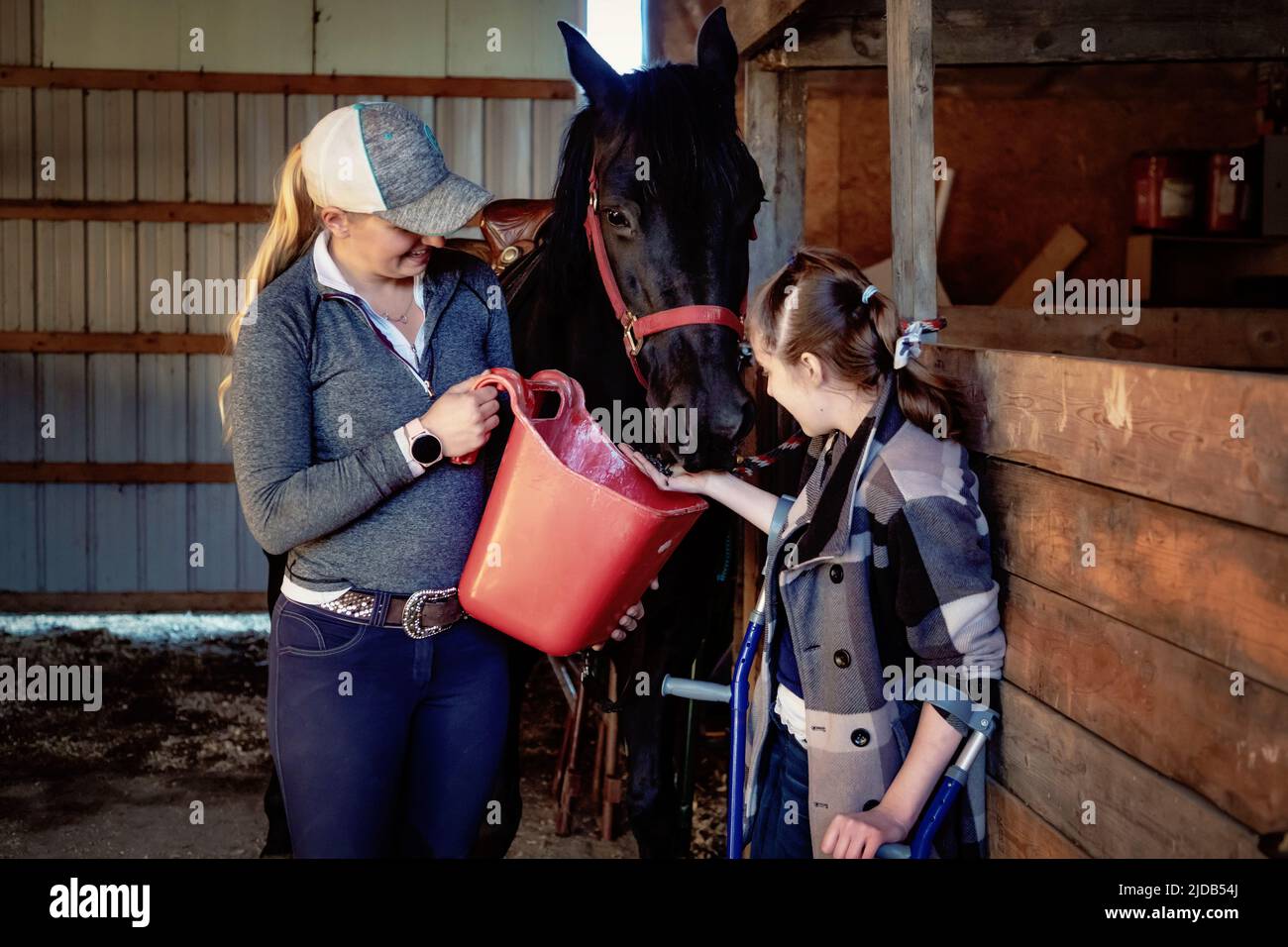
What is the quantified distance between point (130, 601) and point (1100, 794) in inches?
239

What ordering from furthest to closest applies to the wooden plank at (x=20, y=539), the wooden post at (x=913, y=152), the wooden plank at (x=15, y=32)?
1. the wooden plank at (x=20, y=539)
2. the wooden plank at (x=15, y=32)
3. the wooden post at (x=913, y=152)

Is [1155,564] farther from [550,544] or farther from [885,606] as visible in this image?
[550,544]

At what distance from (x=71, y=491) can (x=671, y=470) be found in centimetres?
529

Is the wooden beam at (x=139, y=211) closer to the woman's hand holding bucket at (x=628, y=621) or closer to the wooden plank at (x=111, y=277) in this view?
the wooden plank at (x=111, y=277)

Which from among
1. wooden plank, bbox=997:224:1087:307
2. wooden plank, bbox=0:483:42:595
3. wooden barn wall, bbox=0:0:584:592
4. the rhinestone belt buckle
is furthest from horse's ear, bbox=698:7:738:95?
wooden plank, bbox=0:483:42:595

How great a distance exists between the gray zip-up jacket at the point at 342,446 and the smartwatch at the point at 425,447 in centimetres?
2

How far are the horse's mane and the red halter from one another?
5cm

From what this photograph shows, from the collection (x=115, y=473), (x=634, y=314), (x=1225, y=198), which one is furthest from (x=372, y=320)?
(x=115, y=473)

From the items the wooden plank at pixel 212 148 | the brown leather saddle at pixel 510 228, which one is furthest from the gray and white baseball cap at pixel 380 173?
the wooden plank at pixel 212 148

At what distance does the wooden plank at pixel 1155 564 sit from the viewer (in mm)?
1193

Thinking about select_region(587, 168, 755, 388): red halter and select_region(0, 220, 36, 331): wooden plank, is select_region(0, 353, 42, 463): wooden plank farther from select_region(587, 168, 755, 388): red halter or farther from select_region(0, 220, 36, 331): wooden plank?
select_region(587, 168, 755, 388): red halter

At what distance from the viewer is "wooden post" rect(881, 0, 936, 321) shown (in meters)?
2.15
